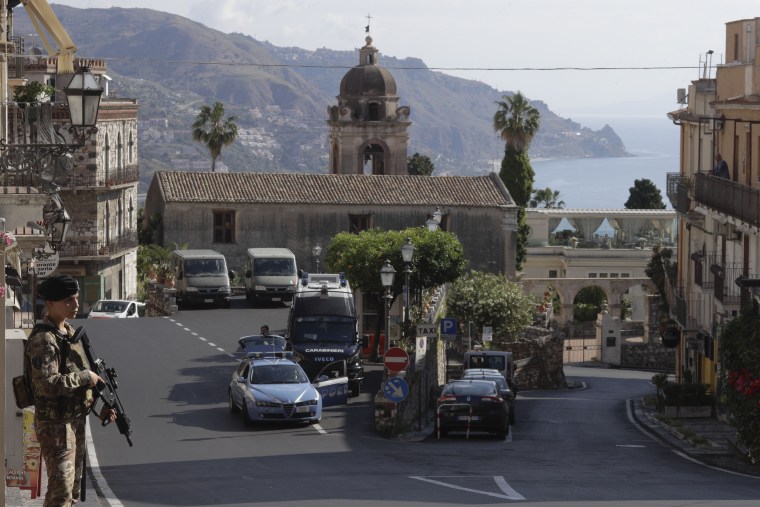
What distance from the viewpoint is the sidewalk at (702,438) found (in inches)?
1037

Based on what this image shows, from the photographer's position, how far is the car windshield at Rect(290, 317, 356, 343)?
34.9m

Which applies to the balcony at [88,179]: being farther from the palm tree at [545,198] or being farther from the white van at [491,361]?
the palm tree at [545,198]

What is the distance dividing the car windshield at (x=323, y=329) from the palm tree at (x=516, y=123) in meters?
59.8

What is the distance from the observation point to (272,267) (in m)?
52.7

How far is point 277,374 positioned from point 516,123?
220 ft

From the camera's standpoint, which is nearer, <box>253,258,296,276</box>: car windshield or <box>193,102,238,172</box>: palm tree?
<box>253,258,296,276</box>: car windshield

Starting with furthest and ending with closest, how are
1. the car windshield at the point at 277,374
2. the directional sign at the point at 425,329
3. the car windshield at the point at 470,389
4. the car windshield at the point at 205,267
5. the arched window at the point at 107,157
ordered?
the arched window at the point at 107,157 → the car windshield at the point at 205,267 → the directional sign at the point at 425,329 → the car windshield at the point at 470,389 → the car windshield at the point at 277,374

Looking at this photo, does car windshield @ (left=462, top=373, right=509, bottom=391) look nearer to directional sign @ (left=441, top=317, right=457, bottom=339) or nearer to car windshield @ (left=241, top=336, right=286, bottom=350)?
directional sign @ (left=441, top=317, right=457, bottom=339)

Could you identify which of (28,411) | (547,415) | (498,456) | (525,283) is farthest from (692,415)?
(525,283)

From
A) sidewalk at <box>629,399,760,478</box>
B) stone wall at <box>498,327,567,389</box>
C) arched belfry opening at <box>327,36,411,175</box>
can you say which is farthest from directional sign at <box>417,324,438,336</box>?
arched belfry opening at <box>327,36,411,175</box>

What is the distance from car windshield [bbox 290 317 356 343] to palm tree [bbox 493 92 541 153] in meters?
59.8

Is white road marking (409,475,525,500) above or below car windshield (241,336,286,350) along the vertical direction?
below

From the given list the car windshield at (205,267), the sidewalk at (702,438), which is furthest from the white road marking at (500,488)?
the car windshield at (205,267)

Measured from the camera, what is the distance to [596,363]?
70.7 metres
